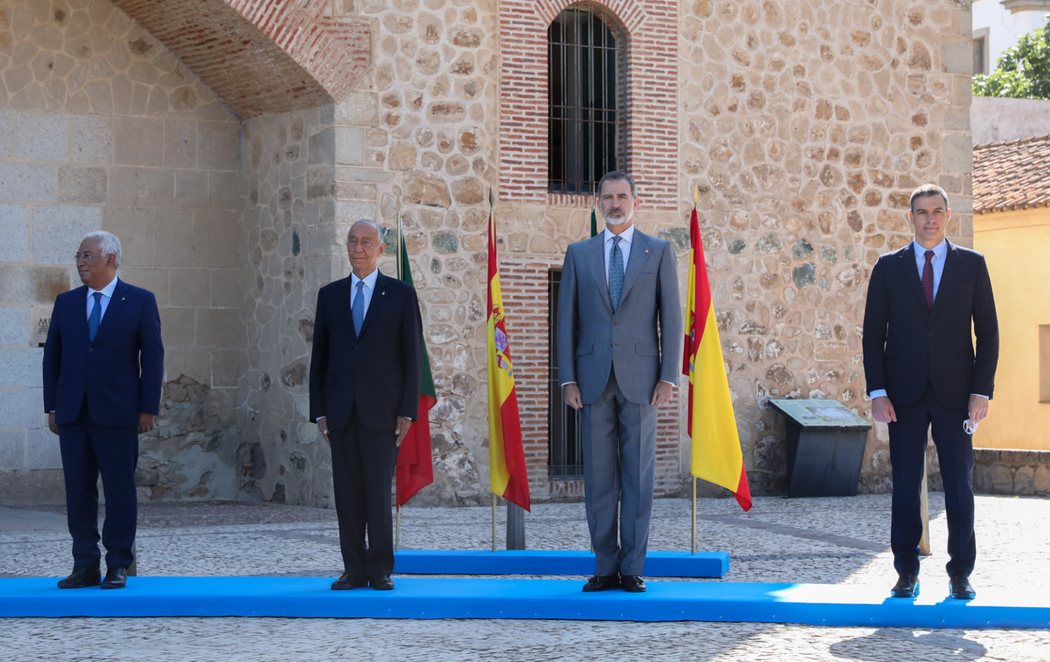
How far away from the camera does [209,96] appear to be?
13.4m

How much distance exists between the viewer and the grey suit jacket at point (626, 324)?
22.4 feet

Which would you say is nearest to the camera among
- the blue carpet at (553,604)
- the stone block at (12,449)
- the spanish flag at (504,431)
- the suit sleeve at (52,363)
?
the blue carpet at (553,604)

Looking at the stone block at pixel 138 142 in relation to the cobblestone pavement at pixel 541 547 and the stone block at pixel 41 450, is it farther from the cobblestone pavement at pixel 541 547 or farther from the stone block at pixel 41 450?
the cobblestone pavement at pixel 541 547

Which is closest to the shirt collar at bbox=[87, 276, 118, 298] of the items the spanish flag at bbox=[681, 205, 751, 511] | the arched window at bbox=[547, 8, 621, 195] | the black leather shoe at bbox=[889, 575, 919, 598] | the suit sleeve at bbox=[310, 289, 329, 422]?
the suit sleeve at bbox=[310, 289, 329, 422]

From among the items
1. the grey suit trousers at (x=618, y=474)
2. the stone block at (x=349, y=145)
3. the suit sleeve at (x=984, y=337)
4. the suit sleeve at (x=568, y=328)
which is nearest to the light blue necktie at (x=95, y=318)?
the suit sleeve at (x=568, y=328)

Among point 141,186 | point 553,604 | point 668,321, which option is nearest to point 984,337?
point 668,321

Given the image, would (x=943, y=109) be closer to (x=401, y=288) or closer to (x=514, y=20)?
(x=514, y=20)

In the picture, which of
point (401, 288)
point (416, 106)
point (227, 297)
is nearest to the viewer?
point (401, 288)

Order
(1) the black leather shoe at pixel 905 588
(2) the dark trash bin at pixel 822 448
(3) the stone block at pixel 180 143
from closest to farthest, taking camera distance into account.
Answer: (1) the black leather shoe at pixel 905 588 < (3) the stone block at pixel 180 143 < (2) the dark trash bin at pixel 822 448

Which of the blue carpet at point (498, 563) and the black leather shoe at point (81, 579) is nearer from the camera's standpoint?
the black leather shoe at point (81, 579)

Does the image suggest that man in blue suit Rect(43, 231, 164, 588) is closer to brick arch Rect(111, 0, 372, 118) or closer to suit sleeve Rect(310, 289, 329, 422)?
suit sleeve Rect(310, 289, 329, 422)

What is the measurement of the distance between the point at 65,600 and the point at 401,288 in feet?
6.25

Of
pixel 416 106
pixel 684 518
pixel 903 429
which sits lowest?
pixel 684 518

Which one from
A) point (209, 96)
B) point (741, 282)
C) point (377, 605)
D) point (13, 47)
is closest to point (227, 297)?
point (209, 96)
